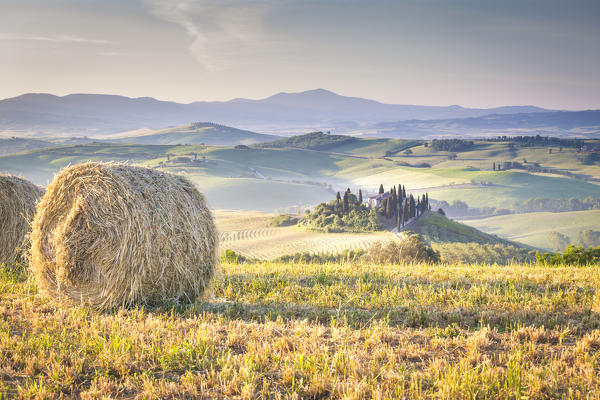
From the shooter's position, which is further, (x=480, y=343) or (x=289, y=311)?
(x=289, y=311)

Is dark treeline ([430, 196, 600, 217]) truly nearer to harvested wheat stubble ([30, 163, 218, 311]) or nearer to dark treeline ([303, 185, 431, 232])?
dark treeline ([303, 185, 431, 232])

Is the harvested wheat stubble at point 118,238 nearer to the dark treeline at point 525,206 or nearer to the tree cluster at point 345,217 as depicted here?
the tree cluster at point 345,217

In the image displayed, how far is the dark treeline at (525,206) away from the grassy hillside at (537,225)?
29.5 ft

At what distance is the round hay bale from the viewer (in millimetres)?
11922

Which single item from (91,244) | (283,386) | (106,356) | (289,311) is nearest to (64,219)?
(91,244)

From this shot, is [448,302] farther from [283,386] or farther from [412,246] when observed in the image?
[412,246]

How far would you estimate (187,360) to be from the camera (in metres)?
5.59

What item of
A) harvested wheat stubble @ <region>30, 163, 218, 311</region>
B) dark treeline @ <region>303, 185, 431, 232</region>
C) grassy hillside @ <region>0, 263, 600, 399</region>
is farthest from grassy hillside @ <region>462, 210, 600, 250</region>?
harvested wheat stubble @ <region>30, 163, 218, 311</region>

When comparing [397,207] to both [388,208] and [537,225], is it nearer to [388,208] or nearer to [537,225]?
[388,208]

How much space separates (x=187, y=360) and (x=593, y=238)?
159871mm

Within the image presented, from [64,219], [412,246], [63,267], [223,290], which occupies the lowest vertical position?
[412,246]

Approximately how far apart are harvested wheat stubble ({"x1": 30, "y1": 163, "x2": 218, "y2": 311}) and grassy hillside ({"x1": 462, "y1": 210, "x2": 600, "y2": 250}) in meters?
146

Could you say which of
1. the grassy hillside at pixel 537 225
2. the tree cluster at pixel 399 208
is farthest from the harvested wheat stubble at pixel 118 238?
the grassy hillside at pixel 537 225

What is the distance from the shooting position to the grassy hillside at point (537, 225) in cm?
14504
